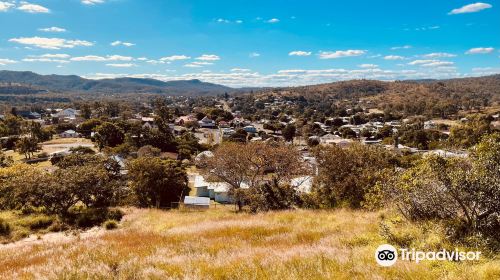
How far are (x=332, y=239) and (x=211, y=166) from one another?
63.9 ft

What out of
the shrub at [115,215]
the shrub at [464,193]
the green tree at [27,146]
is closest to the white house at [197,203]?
the shrub at [115,215]

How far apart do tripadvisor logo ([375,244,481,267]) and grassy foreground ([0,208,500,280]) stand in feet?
0.61

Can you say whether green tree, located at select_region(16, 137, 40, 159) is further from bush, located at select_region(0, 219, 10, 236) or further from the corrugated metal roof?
bush, located at select_region(0, 219, 10, 236)

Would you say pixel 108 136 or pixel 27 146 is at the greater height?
pixel 108 136

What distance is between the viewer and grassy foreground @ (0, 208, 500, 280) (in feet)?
16.3

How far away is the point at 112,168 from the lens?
36.9 meters

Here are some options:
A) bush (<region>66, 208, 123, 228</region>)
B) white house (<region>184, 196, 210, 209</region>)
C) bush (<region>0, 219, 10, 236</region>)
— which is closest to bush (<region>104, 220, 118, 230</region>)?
bush (<region>66, 208, 123, 228</region>)

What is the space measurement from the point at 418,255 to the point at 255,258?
2818 millimetres

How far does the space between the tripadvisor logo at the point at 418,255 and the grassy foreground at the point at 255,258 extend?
7.3 inches

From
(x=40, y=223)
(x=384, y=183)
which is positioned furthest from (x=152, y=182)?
(x=384, y=183)

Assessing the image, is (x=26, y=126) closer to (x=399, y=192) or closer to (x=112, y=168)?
(x=112, y=168)

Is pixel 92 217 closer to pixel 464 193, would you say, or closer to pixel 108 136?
pixel 464 193

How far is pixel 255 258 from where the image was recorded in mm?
5695

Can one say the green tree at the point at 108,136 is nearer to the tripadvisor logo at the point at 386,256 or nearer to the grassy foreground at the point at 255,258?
the grassy foreground at the point at 255,258
